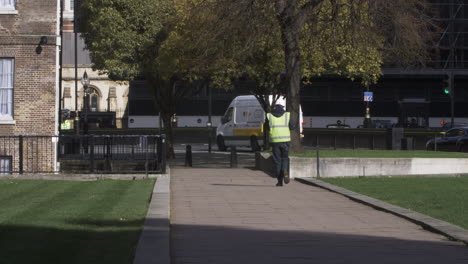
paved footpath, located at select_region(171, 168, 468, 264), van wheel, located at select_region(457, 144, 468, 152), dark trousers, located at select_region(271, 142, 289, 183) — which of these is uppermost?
dark trousers, located at select_region(271, 142, 289, 183)

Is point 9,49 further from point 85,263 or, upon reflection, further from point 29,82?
point 85,263

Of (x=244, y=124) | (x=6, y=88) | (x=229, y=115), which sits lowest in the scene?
(x=244, y=124)

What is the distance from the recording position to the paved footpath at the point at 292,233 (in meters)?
8.05

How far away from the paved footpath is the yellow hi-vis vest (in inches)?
67.4

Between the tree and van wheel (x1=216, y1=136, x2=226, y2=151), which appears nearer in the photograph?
the tree

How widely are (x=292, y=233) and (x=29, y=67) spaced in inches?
589

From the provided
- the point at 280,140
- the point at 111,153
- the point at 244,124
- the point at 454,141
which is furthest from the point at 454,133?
the point at 280,140

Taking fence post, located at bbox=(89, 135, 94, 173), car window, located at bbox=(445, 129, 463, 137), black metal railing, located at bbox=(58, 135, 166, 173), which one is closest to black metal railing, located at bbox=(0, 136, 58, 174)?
black metal railing, located at bbox=(58, 135, 166, 173)

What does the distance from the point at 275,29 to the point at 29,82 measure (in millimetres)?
7562

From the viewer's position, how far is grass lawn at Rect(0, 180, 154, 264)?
294 inches

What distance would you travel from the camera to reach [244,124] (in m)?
38.6

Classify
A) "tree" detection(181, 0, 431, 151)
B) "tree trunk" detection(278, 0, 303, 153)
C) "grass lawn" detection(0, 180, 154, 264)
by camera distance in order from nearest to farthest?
1. "grass lawn" detection(0, 180, 154, 264)
2. "tree" detection(181, 0, 431, 151)
3. "tree trunk" detection(278, 0, 303, 153)

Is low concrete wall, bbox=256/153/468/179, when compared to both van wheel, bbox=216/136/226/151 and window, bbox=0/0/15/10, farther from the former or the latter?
van wheel, bbox=216/136/226/151

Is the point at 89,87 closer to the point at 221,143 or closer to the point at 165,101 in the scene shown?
the point at 221,143
